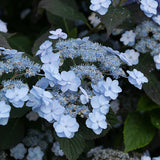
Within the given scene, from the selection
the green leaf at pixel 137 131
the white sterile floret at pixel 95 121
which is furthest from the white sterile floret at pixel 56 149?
the white sterile floret at pixel 95 121

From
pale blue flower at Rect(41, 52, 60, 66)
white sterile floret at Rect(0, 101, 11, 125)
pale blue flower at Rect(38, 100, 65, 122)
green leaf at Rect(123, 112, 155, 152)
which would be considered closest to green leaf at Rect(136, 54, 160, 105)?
green leaf at Rect(123, 112, 155, 152)

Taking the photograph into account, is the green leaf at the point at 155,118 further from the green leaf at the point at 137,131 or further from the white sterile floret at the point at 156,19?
the white sterile floret at the point at 156,19

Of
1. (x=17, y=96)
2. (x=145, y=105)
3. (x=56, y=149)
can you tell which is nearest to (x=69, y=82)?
(x=17, y=96)

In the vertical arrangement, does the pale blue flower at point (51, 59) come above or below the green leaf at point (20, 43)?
above

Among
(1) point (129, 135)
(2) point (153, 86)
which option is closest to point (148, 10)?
(2) point (153, 86)

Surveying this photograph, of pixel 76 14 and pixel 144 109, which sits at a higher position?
pixel 76 14

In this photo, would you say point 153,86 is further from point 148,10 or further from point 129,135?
point 148,10
